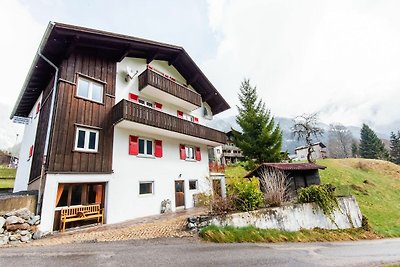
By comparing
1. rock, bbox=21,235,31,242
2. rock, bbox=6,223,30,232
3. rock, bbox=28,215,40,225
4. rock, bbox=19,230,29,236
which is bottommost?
rock, bbox=21,235,31,242

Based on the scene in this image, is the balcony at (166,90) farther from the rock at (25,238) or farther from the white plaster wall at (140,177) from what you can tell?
the rock at (25,238)

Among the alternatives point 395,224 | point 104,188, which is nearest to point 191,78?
point 104,188

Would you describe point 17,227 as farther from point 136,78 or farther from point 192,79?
point 192,79

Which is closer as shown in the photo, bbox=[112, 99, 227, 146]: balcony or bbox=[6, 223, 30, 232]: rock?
bbox=[6, 223, 30, 232]: rock

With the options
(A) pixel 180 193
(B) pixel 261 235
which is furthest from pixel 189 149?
(B) pixel 261 235

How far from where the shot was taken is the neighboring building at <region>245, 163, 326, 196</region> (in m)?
17.1

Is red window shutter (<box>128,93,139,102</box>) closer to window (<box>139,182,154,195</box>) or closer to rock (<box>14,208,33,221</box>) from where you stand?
window (<box>139,182,154,195</box>)

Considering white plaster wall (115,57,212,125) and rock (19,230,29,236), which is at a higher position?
white plaster wall (115,57,212,125)

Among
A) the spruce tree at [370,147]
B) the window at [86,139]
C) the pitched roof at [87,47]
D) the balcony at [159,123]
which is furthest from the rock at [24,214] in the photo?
the spruce tree at [370,147]

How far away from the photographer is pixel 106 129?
13781 millimetres

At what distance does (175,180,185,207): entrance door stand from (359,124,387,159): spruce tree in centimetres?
5788

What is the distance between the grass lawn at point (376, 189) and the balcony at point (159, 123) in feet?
16.7

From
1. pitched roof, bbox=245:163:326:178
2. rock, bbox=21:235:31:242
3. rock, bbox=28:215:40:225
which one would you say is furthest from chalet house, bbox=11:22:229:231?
pitched roof, bbox=245:163:326:178

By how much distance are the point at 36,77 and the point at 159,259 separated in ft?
51.3
